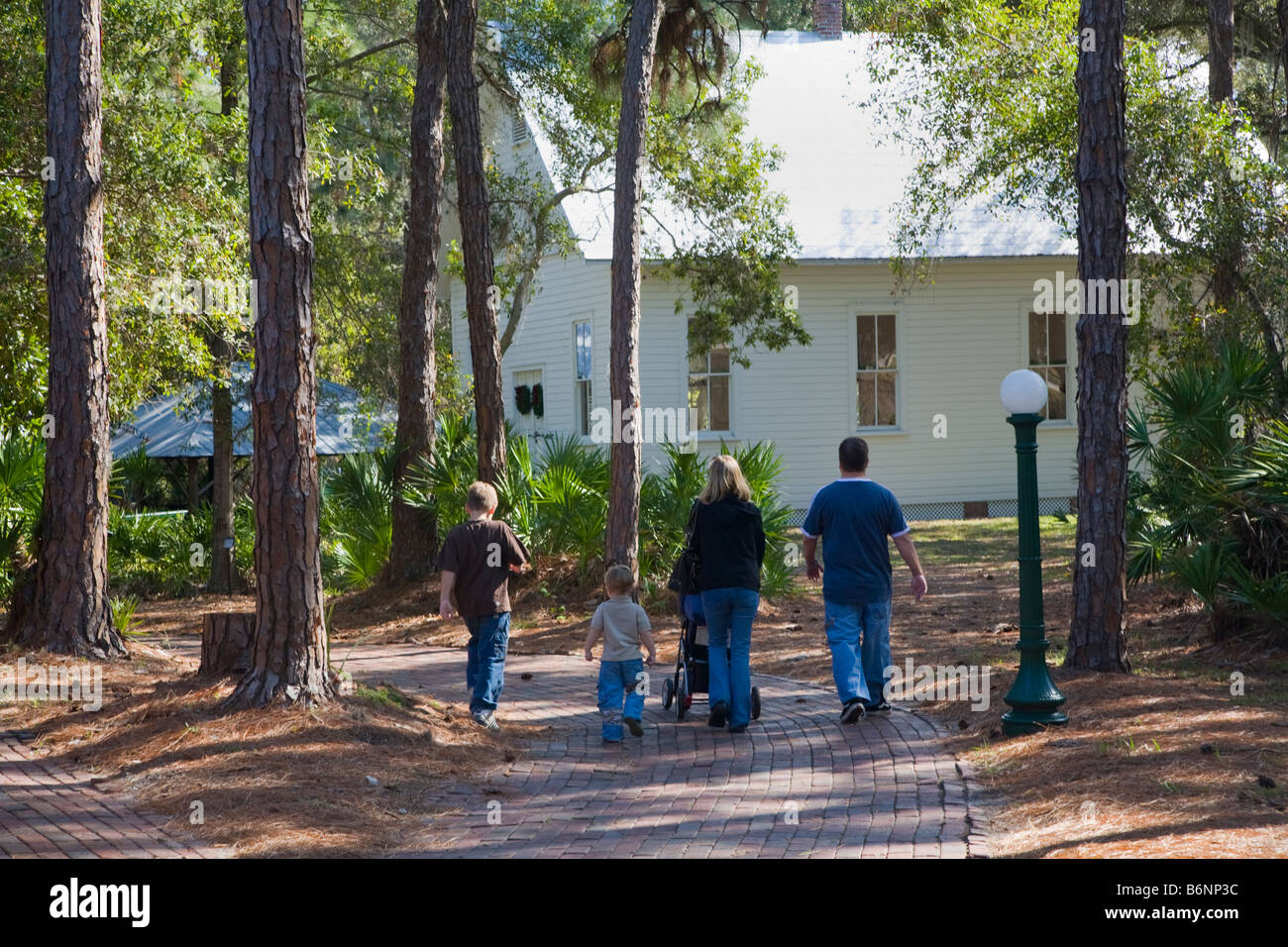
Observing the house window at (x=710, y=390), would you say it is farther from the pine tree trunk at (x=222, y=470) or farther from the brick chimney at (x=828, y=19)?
the brick chimney at (x=828, y=19)

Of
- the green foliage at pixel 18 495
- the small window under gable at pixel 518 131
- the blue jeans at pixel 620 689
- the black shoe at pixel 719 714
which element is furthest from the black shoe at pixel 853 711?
the small window under gable at pixel 518 131

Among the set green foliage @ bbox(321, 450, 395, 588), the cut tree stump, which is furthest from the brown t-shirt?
green foliage @ bbox(321, 450, 395, 588)

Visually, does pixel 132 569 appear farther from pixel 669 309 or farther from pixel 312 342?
pixel 312 342

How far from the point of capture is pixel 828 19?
27.8 meters

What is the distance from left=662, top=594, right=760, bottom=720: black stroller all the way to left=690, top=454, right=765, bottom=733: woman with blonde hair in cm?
30

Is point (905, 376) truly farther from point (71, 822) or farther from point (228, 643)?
point (71, 822)

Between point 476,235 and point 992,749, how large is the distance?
970cm

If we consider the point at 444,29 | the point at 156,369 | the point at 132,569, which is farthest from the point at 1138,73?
the point at 132,569

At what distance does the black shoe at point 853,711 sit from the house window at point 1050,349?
1602 centimetres

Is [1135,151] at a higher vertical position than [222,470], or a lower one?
higher

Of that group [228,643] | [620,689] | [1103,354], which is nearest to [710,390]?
[1103,354]

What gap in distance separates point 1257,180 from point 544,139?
11963 mm

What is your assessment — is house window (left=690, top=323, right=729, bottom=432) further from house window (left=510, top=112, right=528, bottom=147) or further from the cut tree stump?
the cut tree stump

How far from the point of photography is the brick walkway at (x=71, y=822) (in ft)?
19.5
